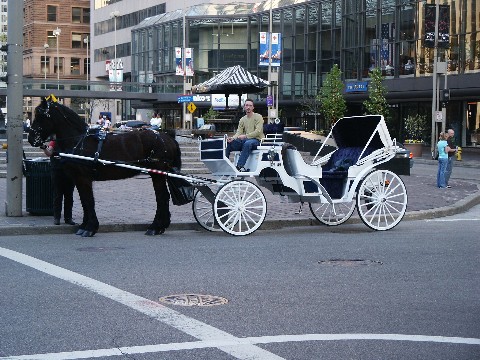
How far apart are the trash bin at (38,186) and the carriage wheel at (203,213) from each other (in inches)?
108

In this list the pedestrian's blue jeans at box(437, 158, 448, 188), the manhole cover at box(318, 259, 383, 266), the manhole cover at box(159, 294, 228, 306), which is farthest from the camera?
the pedestrian's blue jeans at box(437, 158, 448, 188)

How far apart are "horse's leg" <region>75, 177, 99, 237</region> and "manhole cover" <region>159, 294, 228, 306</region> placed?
17.8ft

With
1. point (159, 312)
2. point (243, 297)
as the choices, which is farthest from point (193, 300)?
point (159, 312)

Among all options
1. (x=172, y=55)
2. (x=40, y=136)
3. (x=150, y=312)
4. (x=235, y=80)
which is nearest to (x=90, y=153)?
(x=40, y=136)

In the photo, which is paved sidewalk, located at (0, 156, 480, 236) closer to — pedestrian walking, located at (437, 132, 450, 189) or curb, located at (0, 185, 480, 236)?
curb, located at (0, 185, 480, 236)

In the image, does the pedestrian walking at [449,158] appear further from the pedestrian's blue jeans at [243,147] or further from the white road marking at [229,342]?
the white road marking at [229,342]

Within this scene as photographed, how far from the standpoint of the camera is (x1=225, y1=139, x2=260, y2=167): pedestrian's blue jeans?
15.2 m

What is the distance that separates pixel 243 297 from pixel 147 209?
30.6 ft

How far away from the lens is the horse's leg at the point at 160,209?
15.1m

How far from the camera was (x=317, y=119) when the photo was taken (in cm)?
7881

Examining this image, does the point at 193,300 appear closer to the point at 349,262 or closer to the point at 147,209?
the point at 349,262

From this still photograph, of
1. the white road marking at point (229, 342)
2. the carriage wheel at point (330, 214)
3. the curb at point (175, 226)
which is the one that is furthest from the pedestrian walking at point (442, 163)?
the white road marking at point (229, 342)

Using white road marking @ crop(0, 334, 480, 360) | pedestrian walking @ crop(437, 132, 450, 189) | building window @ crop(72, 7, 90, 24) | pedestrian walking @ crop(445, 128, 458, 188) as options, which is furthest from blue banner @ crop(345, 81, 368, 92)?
building window @ crop(72, 7, 90, 24)

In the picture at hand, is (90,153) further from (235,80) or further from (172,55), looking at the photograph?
(172,55)
